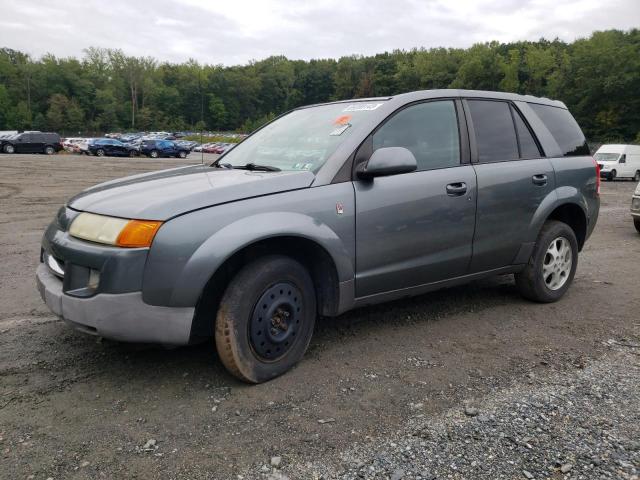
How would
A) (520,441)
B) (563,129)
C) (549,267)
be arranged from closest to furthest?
(520,441) → (549,267) → (563,129)

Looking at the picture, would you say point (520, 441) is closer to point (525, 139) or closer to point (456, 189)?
point (456, 189)

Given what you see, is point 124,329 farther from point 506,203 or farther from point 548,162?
point 548,162

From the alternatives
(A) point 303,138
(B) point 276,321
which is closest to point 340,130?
(A) point 303,138

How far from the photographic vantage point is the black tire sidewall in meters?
4.56

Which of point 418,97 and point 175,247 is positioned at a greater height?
point 418,97

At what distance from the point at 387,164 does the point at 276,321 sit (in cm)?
121

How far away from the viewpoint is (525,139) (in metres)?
4.57

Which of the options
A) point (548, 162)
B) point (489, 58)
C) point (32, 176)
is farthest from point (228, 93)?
point (548, 162)

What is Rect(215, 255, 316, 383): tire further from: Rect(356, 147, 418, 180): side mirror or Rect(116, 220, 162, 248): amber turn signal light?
Rect(356, 147, 418, 180): side mirror

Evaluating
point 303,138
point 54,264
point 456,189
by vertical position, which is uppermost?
point 303,138

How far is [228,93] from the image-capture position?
5000 inches

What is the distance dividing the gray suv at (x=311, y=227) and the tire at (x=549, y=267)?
0.07 ft

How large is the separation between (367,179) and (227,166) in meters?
1.19

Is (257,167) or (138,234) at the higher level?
(257,167)
